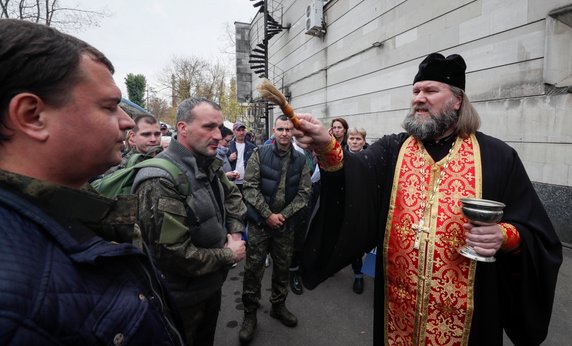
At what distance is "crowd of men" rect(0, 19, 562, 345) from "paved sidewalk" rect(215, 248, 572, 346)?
291 mm

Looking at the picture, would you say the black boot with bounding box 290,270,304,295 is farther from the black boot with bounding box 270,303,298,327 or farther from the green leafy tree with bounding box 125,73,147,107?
the green leafy tree with bounding box 125,73,147,107

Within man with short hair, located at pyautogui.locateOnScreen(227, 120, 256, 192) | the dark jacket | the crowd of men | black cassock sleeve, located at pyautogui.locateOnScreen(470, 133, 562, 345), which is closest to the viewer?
the dark jacket

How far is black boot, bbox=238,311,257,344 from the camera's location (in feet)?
9.93

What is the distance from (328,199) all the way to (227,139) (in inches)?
213

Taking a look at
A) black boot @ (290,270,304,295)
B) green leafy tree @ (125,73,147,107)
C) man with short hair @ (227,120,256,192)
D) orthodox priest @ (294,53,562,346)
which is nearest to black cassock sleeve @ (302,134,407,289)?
orthodox priest @ (294,53,562,346)

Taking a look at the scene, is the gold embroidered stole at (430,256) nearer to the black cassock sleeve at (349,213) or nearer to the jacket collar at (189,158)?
the black cassock sleeve at (349,213)

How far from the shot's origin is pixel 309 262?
6.74 feet

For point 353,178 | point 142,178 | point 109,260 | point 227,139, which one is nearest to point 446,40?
point 227,139

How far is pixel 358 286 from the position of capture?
13.4 ft

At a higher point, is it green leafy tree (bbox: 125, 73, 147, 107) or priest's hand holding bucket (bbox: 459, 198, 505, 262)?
green leafy tree (bbox: 125, 73, 147, 107)

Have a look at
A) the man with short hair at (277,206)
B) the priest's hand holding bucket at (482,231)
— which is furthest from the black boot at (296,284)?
the priest's hand holding bucket at (482,231)

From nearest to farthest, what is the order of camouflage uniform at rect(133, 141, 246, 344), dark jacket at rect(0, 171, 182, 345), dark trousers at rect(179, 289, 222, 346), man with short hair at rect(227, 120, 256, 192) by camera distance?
1. dark jacket at rect(0, 171, 182, 345)
2. camouflage uniform at rect(133, 141, 246, 344)
3. dark trousers at rect(179, 289, 222, 346)
4. man with short hair at rect(227, 120, 256, 192)

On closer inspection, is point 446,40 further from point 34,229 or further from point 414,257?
point 34,229

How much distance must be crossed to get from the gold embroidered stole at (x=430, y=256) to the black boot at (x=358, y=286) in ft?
7.03
